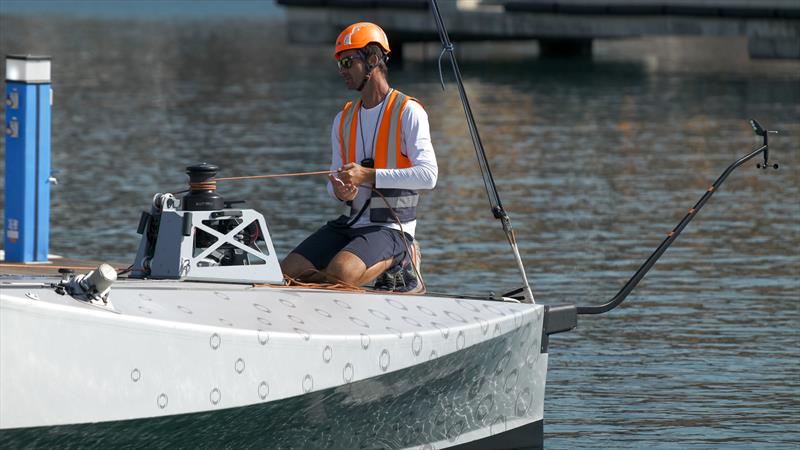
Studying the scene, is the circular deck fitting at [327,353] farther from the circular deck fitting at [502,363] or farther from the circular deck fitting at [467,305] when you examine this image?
the circular deck fitting at [502,363]

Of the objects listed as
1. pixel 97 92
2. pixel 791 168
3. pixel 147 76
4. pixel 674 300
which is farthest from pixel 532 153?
pixel 147 76

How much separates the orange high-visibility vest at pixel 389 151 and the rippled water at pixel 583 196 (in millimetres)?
1812

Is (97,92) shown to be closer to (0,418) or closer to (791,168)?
(791,168)

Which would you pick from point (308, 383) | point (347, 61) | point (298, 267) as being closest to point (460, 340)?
point (308, 383)

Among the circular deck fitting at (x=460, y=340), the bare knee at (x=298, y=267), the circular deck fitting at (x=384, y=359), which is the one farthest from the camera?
the bare knee at (x=298, y=267)

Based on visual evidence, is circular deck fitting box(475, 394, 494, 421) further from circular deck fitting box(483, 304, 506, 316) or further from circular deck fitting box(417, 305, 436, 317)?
circular deck fitting box(417, 305, 436, 317)

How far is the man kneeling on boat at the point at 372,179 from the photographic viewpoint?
9.09 metres

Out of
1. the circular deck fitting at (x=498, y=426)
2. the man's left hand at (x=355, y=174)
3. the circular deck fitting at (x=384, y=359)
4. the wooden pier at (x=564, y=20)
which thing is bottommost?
the circular deck fitting at (x=498, y=426)

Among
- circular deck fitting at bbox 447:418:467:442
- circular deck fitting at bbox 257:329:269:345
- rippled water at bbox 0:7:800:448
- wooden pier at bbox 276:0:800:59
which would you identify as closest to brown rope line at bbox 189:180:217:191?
circular deck fitting at bbox 257:329:269:345

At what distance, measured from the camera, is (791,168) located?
82.0 feet

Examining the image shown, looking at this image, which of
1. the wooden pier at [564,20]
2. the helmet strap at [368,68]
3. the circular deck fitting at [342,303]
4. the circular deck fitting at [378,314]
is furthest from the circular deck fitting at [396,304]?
the wooden pier at [564,20]

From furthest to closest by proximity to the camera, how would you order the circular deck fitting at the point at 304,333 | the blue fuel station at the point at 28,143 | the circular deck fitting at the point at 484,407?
the blue fuel station at the point at 28,143 → the circular deck fitting at the point at 484,407 → the circular deck fitting at the point at 304,333

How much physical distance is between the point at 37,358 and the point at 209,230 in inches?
56.4

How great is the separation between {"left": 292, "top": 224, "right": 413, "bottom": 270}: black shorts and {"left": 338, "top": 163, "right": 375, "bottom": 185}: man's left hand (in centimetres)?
36
